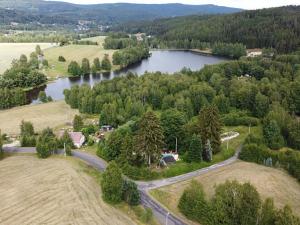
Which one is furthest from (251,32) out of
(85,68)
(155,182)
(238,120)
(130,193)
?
(130,193)

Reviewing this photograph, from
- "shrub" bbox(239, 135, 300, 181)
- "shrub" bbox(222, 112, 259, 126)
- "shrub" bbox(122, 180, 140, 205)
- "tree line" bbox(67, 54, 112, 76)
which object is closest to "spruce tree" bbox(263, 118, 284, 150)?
"shrub" bbox(239, 135, 300, 181)

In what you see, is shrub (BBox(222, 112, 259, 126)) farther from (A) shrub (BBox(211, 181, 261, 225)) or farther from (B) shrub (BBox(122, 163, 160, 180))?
(A) shrub (BBox(211, 181, 261, 225))

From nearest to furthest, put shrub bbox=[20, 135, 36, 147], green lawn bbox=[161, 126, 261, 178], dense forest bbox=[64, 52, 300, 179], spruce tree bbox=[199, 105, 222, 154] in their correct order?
green lawn bbox=[161, 126, 261, 178] < dense forest bbox=[64, 52, 300, 179] < spruce tree bbox=[199, 105, 222, 154] < shrub bbox=[20, 135, 36, 147]

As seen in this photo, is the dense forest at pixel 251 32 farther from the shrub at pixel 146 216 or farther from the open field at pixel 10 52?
the shrub at pixel 146 216

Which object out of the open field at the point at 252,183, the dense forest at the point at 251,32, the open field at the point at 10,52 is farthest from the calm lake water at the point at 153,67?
the open field at the point at 252,183

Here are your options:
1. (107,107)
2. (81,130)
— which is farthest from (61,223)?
(107,107)

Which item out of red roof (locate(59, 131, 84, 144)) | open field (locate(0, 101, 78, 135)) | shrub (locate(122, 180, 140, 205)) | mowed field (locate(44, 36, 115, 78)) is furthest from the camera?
mowed field (locate(44, 36, 115, 78))

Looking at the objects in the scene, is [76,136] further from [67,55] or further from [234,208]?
[67,55]
